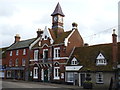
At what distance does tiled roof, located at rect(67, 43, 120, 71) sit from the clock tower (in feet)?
23.4

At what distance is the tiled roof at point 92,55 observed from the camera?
33344 millimetres

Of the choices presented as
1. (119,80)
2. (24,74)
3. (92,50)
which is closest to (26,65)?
(24,74)

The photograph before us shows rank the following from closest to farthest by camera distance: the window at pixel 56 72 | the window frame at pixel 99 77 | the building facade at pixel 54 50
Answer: the window frame at pixel 99 77 < the building facade at pixel 54 50 < the window at pixel 56 72

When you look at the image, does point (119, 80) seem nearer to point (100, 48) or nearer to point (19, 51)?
point (100, 48)

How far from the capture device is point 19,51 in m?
53.5

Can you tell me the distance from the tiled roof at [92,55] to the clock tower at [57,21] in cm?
712

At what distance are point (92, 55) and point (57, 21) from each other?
42.3ft

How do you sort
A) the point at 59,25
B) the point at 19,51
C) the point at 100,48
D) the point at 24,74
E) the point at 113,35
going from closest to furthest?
the point at 113,35 < the point at 100,48 < the point at 59,25 < the point at 24,74 < the point at 19,51

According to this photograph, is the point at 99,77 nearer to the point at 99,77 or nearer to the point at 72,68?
the point at 99,77

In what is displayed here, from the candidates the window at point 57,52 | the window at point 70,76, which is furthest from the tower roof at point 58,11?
the window at point 70,76

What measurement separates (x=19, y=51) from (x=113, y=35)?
27911mm

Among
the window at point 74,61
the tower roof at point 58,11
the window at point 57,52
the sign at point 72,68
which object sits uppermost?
the tower roof at point 58,11

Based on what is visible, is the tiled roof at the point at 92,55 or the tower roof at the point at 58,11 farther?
the tower roof at the point at 58,11

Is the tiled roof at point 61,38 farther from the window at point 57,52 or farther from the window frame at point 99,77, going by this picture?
the window frame at point 99,77
